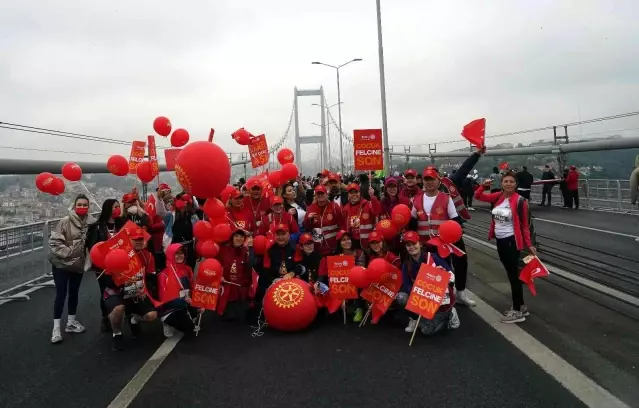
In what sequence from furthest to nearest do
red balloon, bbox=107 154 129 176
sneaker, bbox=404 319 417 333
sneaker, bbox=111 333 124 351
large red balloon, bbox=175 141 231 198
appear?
red balloon, bbox=107 154 129 176
sneaker, bbox=404 319 417 333
sneaker, bbox=111 333 124 351
large red balloon, bbox=175 141 231 198

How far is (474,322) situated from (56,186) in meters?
5.23

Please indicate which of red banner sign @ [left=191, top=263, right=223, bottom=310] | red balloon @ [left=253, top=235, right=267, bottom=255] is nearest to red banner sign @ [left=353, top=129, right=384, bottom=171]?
red balloon @ [left=253, top=235, right=267, bottom=255]

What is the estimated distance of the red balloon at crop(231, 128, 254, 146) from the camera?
7.74 metres

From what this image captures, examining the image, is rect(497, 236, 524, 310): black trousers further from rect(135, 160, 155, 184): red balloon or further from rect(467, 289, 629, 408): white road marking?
rect(135, 160, 155, 184): red balloon

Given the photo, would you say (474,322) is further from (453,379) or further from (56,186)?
(56,186)

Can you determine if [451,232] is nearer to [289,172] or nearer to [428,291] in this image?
[428,291]

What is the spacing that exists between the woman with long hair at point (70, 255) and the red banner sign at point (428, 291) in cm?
369

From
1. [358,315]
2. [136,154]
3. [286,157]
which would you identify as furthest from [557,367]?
[136,154]

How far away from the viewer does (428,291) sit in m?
4.24

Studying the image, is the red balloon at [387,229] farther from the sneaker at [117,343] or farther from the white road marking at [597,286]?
the sneaker at [117,343]

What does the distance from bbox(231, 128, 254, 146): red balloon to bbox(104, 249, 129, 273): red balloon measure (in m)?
3.91

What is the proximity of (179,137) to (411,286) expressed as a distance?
4227mm

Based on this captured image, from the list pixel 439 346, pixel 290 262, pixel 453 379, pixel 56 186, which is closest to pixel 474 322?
pixel 439 346

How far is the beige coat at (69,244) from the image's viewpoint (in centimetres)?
473
